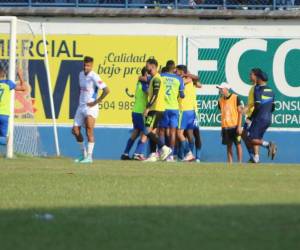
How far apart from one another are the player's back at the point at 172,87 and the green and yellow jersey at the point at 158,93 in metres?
0.83

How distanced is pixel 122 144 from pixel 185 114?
2978 mm

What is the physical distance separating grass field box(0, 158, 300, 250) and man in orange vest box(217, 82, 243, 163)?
19.8 ft

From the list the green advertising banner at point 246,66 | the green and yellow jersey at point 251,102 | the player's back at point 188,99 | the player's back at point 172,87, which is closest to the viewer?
the green and yellow jersey at point 251,102

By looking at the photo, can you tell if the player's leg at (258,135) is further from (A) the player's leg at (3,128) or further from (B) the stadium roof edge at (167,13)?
(A) the player's leg at (3,128)

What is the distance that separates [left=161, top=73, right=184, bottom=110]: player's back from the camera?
73.0 ft

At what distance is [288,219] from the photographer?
10.3 m

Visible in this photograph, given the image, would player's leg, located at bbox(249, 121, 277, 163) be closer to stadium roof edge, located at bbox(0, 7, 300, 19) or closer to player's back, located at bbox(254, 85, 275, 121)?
player's back, located at bbox(254, 85, 275, 121)

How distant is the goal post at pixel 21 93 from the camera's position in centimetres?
2173

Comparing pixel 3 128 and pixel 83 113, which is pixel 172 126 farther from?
pixel 3 128

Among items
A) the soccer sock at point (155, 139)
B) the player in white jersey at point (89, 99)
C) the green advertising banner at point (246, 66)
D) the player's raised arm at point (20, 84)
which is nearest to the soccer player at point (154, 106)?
the soccer sock at point (155, 139)

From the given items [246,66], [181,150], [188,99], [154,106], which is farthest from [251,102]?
[246,66]

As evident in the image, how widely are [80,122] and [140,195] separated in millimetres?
7783

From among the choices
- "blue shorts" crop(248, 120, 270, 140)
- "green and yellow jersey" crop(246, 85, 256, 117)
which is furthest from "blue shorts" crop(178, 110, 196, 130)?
"blue shorts" crop(248, 120, 270, 140)

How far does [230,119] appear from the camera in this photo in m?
23.2
